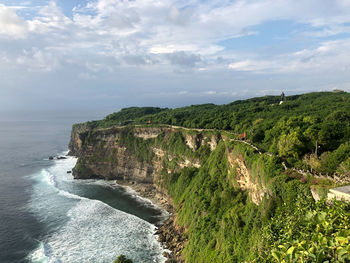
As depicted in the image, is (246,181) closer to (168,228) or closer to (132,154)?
(168,228)

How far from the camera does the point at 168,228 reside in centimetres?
4925

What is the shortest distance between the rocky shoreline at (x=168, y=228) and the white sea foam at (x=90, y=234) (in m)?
1.57

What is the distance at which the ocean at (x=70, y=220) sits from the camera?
42.4m

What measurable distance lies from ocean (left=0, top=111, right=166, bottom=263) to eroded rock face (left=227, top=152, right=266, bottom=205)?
62.8 ft

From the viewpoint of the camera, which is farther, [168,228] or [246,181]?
[168,228]

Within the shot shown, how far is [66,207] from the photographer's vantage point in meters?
60.6

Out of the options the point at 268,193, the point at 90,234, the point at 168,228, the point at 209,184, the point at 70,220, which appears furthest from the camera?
the point at 70,220

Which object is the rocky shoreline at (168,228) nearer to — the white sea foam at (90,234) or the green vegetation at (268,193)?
the white sea foam at (90,234)

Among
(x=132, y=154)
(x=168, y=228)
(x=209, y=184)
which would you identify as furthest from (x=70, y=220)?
(x=209, y=184)

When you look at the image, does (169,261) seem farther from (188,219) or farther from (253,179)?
(253,179)

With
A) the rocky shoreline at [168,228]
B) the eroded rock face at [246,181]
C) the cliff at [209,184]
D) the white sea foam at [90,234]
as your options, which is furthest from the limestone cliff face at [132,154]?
the white sea foam at [90,234]

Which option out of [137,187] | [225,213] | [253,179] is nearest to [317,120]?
[253,179]

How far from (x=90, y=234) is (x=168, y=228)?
A: 16.0m

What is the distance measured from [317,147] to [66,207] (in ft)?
190
